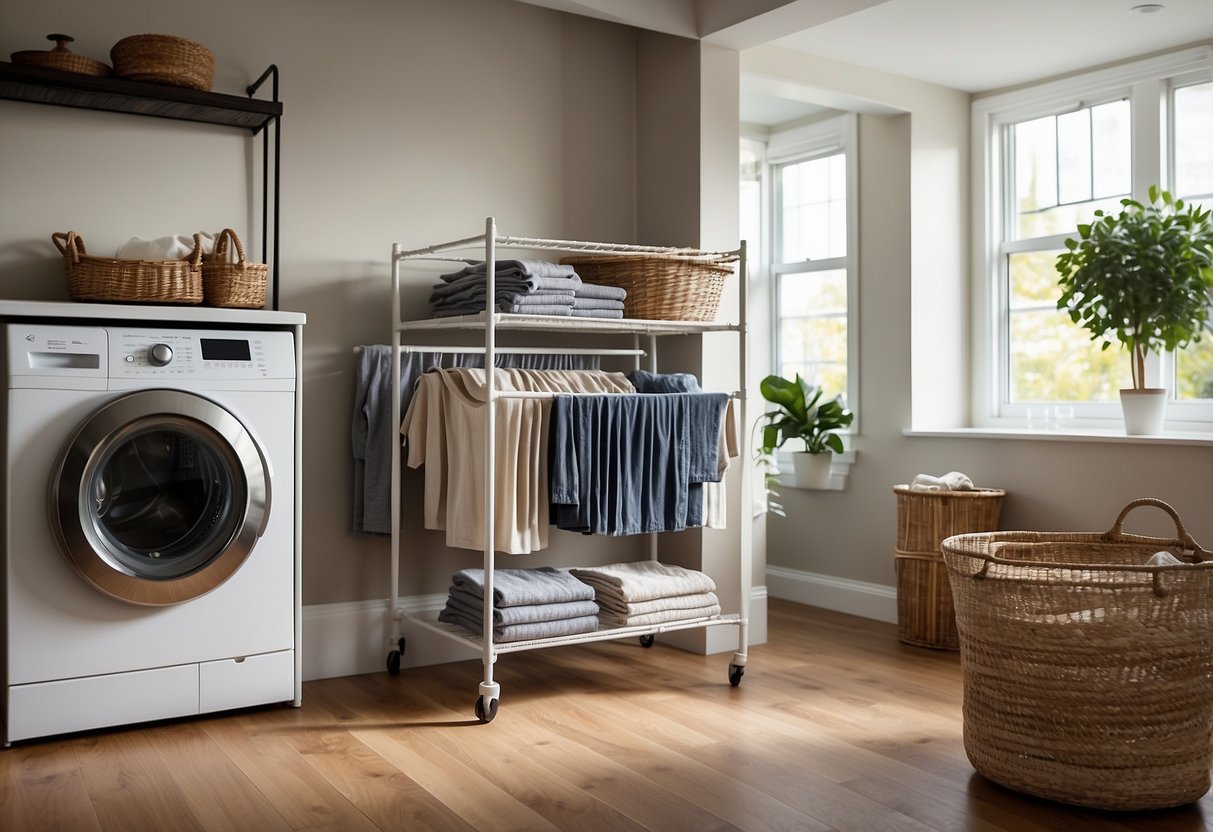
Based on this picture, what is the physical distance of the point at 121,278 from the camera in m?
2.70

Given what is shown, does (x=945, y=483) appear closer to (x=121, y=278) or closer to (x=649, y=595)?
(x=649, y=595)

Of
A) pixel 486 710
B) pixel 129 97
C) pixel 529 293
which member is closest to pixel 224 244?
pixel 129 97

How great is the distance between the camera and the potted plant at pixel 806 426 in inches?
172

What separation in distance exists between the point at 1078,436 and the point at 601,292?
5.66 ft

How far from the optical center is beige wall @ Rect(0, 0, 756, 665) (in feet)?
9.55

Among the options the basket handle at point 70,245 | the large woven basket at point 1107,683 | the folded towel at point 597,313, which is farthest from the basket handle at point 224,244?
the large woven basket at point 1107,683

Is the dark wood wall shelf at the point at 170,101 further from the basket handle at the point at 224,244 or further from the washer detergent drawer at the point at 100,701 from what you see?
the washer detergent drawer at the point at 100,701

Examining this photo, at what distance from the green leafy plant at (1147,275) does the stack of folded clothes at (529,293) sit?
1.60 m

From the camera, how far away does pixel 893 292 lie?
4.33m

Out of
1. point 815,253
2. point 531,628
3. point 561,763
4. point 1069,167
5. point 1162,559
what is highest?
point 1069,167

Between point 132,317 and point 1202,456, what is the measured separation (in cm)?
310

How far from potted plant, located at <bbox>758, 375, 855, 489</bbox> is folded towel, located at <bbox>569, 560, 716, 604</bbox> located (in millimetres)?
1166

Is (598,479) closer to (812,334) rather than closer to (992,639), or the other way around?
(992,639)

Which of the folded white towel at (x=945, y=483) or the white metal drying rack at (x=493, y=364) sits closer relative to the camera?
the white metal drying rack at (x=493, y=364)
